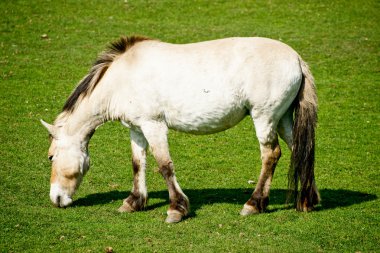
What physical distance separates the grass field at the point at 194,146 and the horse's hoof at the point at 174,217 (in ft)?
0.38

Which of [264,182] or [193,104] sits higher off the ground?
[193,104]

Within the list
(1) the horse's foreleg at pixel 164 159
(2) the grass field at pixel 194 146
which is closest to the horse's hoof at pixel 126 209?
(2) the grass field at pixel 194 146

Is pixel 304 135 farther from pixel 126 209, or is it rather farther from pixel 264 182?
pixel 126 209

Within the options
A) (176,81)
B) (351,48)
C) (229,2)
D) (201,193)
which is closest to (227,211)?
(201,193)

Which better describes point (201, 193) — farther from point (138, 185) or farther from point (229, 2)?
point (229, 2)

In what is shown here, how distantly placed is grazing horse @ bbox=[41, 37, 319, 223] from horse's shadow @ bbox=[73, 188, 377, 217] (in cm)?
47

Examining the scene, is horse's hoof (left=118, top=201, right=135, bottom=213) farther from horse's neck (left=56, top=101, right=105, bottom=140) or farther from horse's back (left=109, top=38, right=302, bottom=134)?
horse's back (left=109, top=38, right=302, bottom=134)

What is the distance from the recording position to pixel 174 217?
8.40 m

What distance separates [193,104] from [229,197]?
75.9 inches

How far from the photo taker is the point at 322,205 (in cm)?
916

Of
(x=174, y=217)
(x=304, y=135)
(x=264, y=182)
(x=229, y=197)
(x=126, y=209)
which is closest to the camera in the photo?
(x=174, y=217)

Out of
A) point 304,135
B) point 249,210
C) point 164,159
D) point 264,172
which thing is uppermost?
point 304,135

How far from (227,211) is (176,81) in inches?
79.5

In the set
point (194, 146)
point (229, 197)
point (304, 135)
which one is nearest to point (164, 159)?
point (229, 197)
